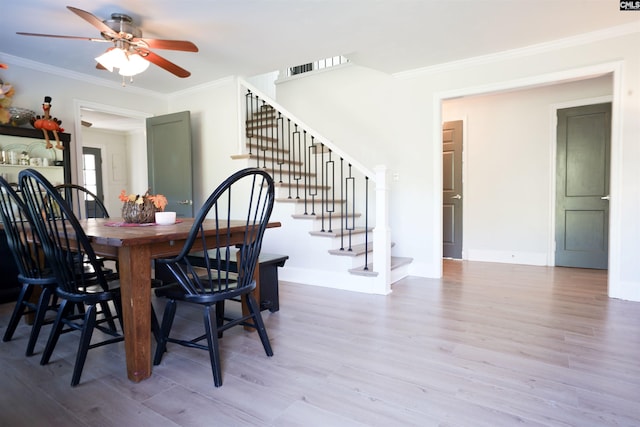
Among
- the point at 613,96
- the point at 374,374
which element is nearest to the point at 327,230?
the point at 374,374

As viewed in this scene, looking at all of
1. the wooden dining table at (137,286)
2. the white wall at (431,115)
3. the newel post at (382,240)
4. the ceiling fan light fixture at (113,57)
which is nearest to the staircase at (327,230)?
the newel post at (382,240)

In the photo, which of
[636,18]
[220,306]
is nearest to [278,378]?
[220,306]

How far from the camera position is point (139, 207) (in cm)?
231

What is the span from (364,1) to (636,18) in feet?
7.54

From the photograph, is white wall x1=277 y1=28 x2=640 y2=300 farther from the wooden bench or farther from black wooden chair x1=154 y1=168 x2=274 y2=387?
black wooden chair x1=154 y1=168 x2=274 y2=387

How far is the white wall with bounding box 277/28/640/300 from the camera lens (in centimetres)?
314

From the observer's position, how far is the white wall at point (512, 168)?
4680 millimetres

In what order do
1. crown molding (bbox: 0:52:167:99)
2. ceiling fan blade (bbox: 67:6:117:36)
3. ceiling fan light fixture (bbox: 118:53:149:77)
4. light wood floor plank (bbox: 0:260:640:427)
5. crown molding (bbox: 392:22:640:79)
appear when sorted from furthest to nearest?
crown molding (bbox: 0:52:167:99), crown molding (bbox: 392:22:640:79), ceiling fan light fixture (bbox: 118:53:149:77), ceiling fan blade (bbox: 67:6:117:36), light wood floor plank (bbox: 0:260:640:427)

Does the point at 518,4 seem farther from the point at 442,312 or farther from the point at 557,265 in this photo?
the point at 557,265

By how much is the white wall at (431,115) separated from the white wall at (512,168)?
20 centimetres

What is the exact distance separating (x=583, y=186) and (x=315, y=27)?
152 inches

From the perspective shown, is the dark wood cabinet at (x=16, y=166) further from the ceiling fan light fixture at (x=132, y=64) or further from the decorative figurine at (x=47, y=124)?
the ceiling fan light fixture at (x=132, y=64)

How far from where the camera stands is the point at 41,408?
5.03 feet

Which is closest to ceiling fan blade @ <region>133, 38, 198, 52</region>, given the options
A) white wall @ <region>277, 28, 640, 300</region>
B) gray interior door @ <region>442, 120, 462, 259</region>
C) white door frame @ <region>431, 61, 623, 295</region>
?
white wall @ <region>277, 28, 640, 300</region>
